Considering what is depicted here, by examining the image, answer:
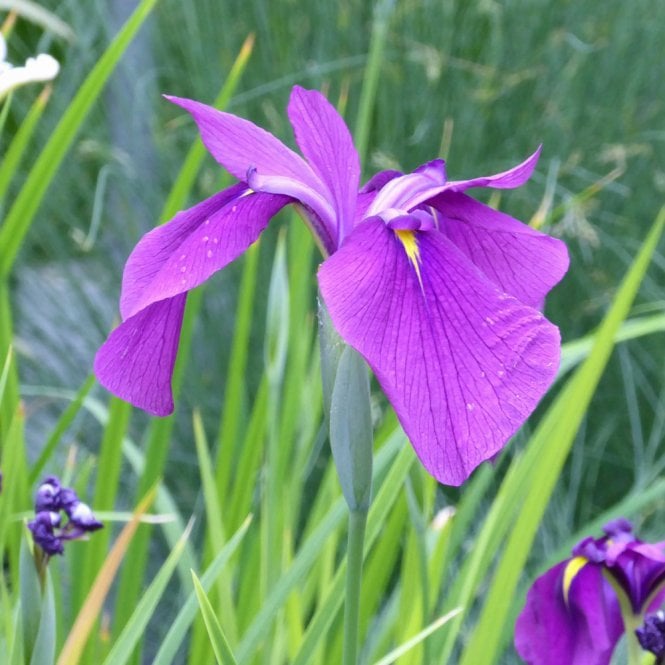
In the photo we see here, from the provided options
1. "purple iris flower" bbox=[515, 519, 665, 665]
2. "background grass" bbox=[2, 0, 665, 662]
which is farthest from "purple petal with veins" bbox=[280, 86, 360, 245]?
"background grass" bbox=[2, 0, 665, 662]

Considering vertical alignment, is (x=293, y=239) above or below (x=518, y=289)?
below

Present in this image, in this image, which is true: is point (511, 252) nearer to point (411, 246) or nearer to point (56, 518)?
point (411, 246)

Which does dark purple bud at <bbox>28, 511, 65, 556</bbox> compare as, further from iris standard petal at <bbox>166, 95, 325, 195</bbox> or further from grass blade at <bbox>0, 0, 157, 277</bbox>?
grass blade at <bbox>0, 0, 157, 277</bbox>

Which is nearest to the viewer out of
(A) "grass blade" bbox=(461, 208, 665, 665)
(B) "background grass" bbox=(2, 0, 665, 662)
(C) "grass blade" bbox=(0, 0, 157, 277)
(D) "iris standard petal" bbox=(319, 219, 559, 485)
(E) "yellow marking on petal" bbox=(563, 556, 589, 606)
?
(D) "iris standard petal" bbox=(319, 219, 559, 485)

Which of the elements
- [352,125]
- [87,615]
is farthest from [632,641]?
[352,125]

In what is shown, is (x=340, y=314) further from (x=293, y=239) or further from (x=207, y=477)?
(x=293, y=239)

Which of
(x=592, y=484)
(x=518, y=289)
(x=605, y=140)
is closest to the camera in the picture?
(x=518, y=289)

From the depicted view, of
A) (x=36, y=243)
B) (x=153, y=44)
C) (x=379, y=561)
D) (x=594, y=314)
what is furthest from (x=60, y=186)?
(x=379, y=561)
